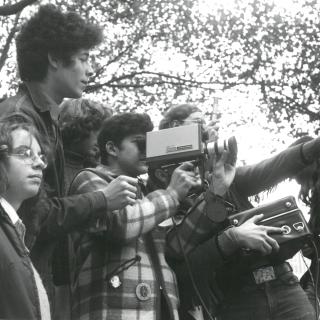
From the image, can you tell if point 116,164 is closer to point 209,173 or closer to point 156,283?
point 209,173

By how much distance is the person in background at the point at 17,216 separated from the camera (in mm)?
1913

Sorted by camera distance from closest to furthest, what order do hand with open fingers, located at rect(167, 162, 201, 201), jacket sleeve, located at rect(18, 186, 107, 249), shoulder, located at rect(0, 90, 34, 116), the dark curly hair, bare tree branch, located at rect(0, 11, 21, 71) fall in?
1. jacket sleeve, located at rect(18, 186, 107, 249)
2. shoulder, located at rect(0, 90, 34, 116)
3. hand with open fingers, located at rect(167, 162, 201, 201)
4. the dark curly hair
5. bare tree branch, located at rect(0, 11, 21, 71)

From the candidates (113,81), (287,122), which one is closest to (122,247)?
(287,122)

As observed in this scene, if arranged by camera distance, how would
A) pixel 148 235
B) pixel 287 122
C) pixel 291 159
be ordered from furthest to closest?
pixel 287 122, pixel 291 159, pixel 148 235

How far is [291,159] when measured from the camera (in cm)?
333

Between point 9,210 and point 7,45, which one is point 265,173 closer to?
point 9,210

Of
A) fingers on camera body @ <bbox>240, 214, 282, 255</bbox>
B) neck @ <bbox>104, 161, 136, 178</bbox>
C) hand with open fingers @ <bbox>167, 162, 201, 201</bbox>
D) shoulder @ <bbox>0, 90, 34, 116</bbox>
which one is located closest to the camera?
shoulder @ <bbox>0, 90, 34, 116</bbox>

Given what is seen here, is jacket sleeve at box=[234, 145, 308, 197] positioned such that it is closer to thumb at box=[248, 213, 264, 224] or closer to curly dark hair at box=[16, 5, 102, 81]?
thumb at box=[248, 213, 264, 224]

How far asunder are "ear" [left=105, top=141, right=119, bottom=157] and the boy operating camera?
166mm

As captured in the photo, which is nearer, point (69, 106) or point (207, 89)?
point (69, 106)

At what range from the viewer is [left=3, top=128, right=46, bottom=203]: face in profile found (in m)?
2.31

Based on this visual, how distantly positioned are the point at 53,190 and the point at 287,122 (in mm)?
8096

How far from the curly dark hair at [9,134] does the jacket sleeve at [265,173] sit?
3.98ft

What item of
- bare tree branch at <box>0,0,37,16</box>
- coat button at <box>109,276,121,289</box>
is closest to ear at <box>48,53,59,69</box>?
coat button at <box>109,276,121,289</box>
